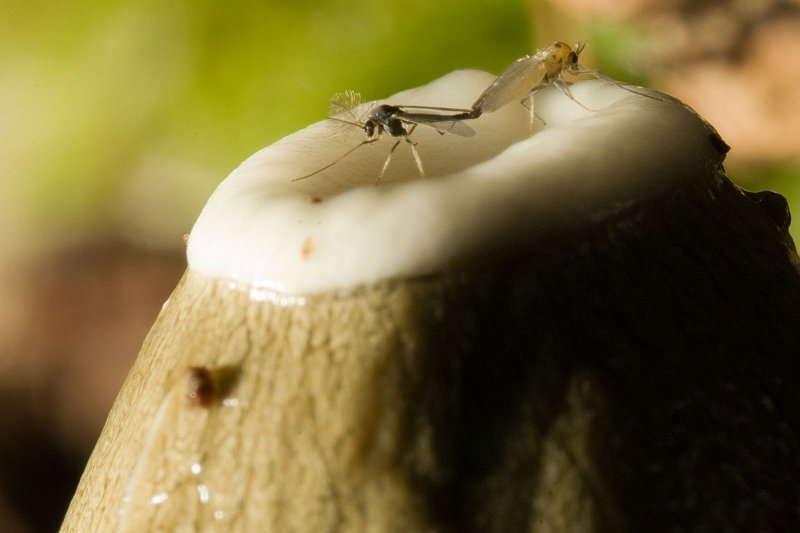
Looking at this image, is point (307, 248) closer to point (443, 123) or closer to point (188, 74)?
point (443, 123)

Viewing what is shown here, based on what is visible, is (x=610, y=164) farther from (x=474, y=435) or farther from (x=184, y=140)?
(x=184, y=140)

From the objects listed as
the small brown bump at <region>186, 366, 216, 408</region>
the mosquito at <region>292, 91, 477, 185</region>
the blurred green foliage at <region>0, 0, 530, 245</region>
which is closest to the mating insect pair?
the mosquito at <region>292, 91, 477, 185</region>

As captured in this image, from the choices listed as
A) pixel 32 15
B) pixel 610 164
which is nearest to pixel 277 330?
pixel 610 164

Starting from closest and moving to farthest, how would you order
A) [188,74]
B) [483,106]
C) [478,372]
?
[478,372] < [483,106] < [188,74]

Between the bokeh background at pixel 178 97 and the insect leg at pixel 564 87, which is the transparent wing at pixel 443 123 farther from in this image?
the bokeh background at pixel 178 97

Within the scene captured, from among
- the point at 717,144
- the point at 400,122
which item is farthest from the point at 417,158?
the point at 717,144

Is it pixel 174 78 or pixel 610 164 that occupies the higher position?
pixel 174 78
